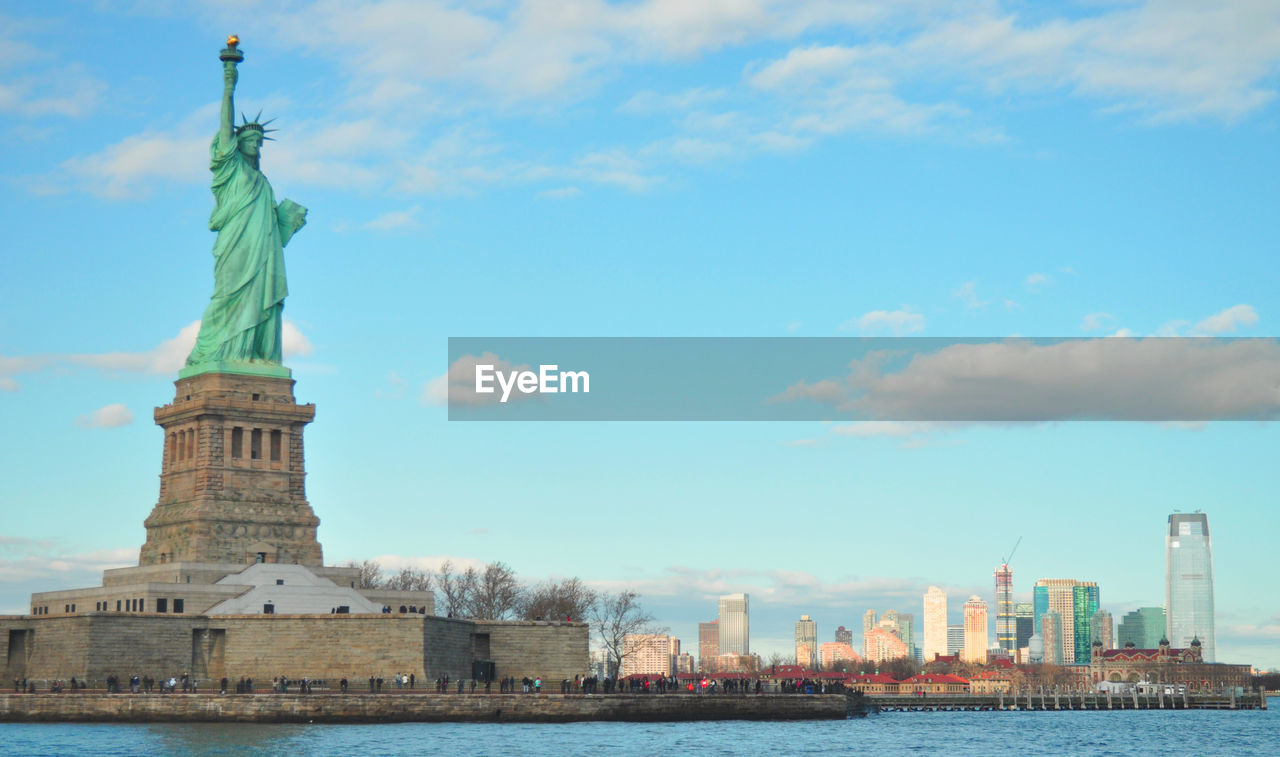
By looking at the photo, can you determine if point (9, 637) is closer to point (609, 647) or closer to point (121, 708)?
point (121, 708)

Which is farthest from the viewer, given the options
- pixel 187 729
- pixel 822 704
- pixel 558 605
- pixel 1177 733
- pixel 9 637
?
pixel 558 605

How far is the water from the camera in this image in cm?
6631

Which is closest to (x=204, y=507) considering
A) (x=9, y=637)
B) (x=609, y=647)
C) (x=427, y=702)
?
(x=9, y=637)

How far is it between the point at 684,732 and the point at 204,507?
88.4ft

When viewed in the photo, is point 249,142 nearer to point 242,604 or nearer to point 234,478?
point 234,478

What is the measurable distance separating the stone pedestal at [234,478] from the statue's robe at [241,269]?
6.19 feet

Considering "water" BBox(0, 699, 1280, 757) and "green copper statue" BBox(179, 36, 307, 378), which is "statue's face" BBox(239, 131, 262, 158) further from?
"water" BBox(0, 699, 1280, 757)

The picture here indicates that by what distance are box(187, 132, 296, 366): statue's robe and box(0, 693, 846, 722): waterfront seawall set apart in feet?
71.3

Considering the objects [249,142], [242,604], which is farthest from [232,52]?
[242,604]

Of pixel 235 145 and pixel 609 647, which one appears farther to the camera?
pixel 609 647

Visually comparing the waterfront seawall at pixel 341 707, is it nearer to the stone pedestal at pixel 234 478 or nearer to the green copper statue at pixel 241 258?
the stone pedestal at pixel 234 478

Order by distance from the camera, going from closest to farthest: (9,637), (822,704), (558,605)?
(9,637) → (822,704) → (558,605)

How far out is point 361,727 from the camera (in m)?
76.1

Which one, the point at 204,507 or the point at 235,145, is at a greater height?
the point at 235,145
